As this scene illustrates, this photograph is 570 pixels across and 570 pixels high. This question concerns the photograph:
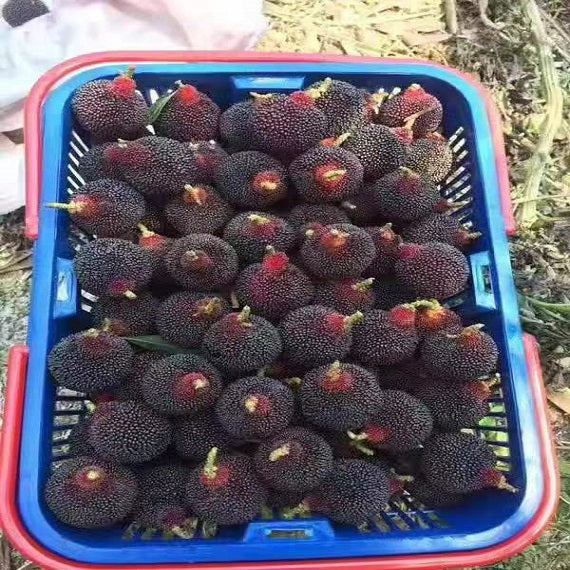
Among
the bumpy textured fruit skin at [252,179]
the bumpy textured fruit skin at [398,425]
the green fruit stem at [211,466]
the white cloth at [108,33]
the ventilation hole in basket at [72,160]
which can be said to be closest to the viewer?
the green fruit stem at [211,466]

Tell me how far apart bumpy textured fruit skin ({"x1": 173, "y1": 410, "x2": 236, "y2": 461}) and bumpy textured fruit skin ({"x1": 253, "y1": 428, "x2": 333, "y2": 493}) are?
0.06m

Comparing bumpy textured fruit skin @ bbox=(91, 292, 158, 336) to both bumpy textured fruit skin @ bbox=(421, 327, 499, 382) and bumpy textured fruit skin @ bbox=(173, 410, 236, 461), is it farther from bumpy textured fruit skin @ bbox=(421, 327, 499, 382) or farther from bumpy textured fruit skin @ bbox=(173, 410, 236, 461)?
bumpy textured fruit skin @ bbox=(421, 327, 499, 382)

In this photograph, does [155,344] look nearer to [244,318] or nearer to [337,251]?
[244,318]

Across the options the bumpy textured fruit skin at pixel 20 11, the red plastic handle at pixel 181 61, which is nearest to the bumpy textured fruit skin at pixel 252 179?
the red plastic handle at pixel 181 61

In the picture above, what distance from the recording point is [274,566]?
940 mm

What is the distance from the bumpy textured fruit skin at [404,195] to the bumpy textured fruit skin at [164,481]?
49cm

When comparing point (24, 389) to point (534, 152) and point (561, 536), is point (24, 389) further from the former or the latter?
point (534, 152)

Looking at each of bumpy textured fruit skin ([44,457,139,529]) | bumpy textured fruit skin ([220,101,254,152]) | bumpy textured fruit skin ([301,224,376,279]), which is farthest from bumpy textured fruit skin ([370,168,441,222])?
bumpy textured fruit skin ([44,457,139,529])

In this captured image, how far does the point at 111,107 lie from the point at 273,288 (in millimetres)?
393

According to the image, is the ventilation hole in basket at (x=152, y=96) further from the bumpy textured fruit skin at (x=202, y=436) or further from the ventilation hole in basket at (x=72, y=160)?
the bumpy textured fruit skin at (x=202, y=436)

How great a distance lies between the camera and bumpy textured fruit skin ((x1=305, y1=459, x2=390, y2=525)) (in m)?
0.97

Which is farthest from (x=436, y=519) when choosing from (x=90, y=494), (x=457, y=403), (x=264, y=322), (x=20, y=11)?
(x=20, y=11)

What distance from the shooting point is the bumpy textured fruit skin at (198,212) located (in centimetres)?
112

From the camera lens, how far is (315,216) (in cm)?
112
